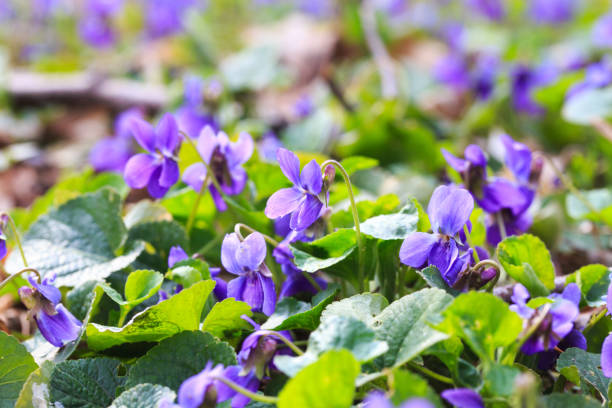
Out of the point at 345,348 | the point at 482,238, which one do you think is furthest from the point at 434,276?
the point at 482,238

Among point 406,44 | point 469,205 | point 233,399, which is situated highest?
point 469,205

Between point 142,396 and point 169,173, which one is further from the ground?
point 169,173

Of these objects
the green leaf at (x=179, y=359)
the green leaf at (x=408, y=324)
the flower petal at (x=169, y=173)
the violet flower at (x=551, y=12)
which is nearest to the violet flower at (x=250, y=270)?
the green leaf at (x=179, y=359)

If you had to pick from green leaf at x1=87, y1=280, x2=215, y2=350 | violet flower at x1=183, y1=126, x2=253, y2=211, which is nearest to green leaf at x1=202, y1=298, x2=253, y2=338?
green leaf at x1=87, y1=280, x2=215, y2=350

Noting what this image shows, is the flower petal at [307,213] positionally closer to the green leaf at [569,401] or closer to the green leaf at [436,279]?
the green leaf at [436,279]

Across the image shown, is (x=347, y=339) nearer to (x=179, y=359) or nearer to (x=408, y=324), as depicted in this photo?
(x=408, y=324)

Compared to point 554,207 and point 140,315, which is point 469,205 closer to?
point 140,315

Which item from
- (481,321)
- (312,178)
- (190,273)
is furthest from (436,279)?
(190,273)
